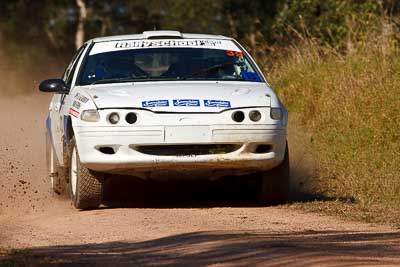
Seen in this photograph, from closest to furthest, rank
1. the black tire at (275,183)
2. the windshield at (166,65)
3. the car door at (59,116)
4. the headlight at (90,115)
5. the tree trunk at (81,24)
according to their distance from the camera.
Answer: the headlight at (90,115) → the black tire at (275,183) → the windshield at (166,65) → the car door at (59,116) → the tree trunk at (81,24)

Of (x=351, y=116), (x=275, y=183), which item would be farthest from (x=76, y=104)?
(x=351, y=116)

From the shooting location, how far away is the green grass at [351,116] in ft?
41.2

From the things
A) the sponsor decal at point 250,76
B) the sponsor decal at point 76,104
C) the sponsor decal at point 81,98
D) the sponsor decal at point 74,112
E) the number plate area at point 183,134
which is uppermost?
the sponsor decal at point 250,76

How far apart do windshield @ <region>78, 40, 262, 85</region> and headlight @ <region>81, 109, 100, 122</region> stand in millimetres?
844

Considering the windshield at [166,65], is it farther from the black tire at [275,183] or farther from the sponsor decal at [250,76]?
the black tire at [275,183]

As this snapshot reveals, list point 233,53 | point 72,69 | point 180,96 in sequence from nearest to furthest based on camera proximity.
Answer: point 180,96 < point 233,53 < point 72,69

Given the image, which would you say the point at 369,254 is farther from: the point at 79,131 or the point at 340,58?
the point at 340,58

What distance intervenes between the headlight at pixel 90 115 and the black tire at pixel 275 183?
157 centimetres

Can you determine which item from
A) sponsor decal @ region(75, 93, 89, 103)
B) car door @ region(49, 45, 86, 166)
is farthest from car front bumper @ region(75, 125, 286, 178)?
car door @ region(49, 45, 86, 166)

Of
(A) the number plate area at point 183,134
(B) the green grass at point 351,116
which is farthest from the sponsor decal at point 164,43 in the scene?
(B) the green grass at point 351,116

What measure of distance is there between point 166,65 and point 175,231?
120 inches

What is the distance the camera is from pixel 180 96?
10586 millimetres

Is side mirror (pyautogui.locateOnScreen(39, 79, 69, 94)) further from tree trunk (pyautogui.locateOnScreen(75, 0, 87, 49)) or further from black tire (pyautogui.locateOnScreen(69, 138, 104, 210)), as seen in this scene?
tree trunk (pyautogui.locateOnScreen(75, 0, 87, 49))

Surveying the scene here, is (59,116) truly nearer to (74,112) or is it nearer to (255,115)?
(74,112)
